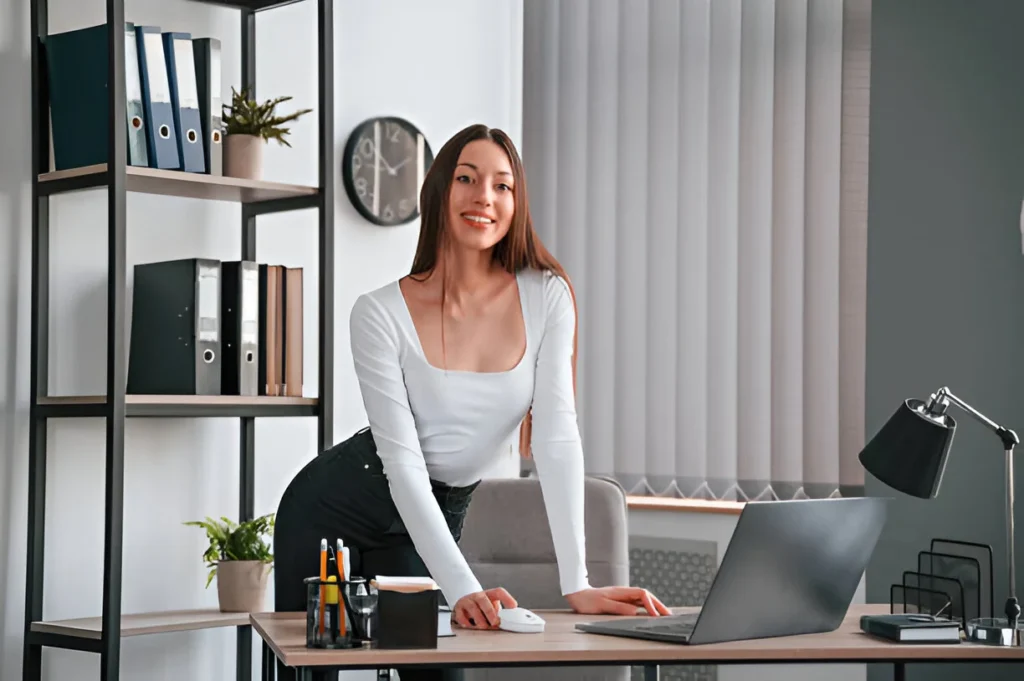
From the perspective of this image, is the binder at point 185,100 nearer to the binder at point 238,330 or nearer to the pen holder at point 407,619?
the binder at point 238,330

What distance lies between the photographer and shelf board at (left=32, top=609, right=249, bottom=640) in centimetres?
279

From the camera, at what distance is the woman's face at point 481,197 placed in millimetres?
2074

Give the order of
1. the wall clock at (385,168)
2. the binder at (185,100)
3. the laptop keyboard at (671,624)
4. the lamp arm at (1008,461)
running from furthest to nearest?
the wall clock at (385,168), the binder at (185,100), the lamp arm at (1008,461), the laptop keyboard at (671,624)

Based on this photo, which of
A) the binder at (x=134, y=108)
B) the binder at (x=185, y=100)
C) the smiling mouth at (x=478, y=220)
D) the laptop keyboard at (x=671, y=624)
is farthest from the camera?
the binder at (x=185, y=100)

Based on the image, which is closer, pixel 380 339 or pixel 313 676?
pixel 313 676

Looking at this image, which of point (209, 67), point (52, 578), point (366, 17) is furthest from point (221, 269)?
point (366, 17)

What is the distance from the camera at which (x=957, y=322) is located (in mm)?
3324

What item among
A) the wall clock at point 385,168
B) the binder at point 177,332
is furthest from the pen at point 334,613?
the wall clock at point 385,168

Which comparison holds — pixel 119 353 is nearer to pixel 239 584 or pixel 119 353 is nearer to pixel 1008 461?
pixel 239 584

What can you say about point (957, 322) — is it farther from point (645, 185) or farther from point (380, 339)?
point (380, 339)

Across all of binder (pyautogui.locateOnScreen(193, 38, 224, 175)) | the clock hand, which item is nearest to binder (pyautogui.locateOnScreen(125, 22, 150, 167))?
binder (pyautogui.locateOnScreen(193, 38, 224, 175))

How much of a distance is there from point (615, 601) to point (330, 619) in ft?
1.80

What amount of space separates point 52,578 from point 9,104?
3.66 ft

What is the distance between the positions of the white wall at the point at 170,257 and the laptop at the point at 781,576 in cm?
161
